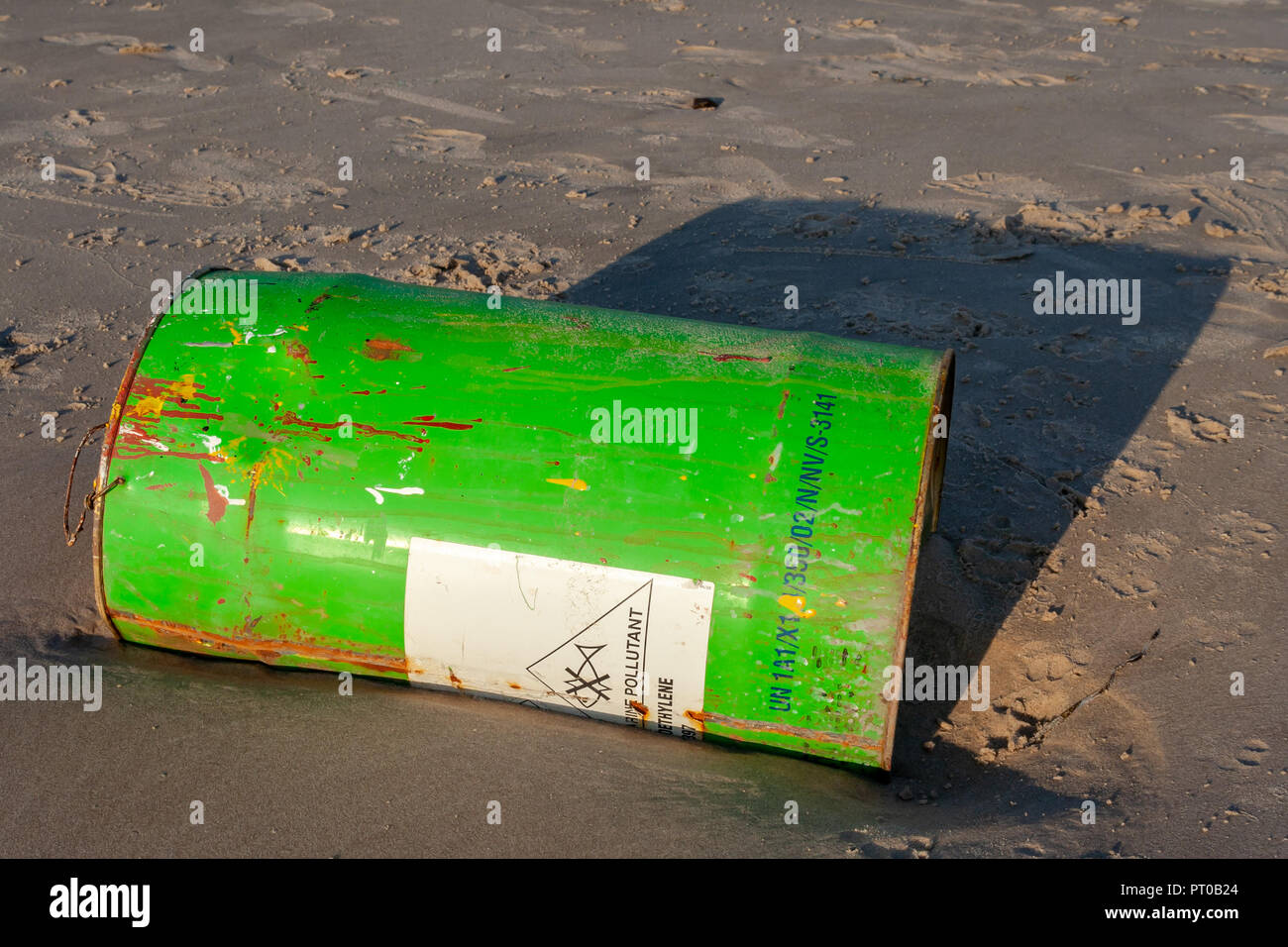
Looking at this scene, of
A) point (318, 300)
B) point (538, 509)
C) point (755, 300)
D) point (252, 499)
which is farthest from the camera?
point (755, 300)

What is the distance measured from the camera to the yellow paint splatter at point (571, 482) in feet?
8.77

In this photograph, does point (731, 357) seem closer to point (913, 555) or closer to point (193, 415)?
point (913, 555)

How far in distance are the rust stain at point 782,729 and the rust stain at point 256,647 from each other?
2.52 ft

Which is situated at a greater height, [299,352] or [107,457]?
[299,352]

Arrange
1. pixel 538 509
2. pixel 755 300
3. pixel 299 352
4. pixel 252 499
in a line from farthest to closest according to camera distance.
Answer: pixel 755 300 → pixel 299 352 → pixel 252 499 → pixel 538 509

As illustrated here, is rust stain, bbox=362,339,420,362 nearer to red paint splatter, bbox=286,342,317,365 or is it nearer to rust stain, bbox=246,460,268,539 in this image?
red paint splatter, bbox=286,342,317,365

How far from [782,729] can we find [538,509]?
800 millimetres

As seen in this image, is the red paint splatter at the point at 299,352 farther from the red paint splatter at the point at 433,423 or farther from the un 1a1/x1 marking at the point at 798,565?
the un 1a1/x1 marking at the point at 798,565

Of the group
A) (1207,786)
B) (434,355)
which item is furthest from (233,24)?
(1207,786)

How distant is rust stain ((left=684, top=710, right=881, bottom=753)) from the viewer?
272 centimetres

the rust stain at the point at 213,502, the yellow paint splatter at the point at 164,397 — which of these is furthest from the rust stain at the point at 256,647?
the yellow paint splatter at the point at 164,397

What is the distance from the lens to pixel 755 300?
16.8ft

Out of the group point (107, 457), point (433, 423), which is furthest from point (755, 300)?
point (107, 457)

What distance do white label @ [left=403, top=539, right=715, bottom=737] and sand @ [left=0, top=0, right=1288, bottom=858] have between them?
0.46 feet
